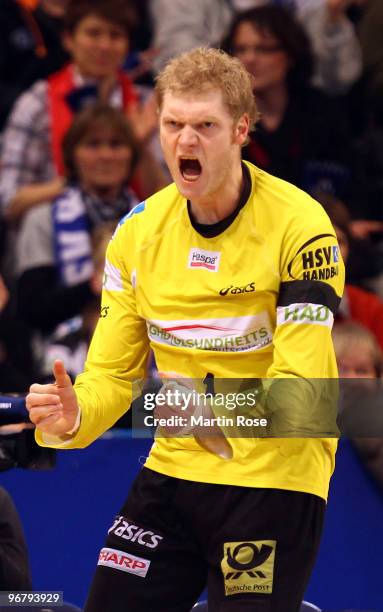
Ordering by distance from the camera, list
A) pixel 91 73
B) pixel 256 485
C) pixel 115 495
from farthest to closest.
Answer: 1. pixel 91 73
2. pixel 115 495
3. pixel 256 485

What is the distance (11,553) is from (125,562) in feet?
1.96

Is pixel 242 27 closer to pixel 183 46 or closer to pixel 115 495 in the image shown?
Result: pixel 183 46

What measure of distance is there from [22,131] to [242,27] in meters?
1.27

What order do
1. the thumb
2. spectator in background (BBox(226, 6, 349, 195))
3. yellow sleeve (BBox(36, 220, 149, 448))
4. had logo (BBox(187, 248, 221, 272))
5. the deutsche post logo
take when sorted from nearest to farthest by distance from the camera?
the thumb < the deutsche post logo < had logo (BBox(187, 248, 221, 272)) < yellow sleeve (BBox(36, 220, 149, 448)) < spectator in background (BBox(226, 6, 349, 195))

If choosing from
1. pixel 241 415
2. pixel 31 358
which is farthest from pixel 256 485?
pixel 31 358

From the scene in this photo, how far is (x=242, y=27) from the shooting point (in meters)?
6.03

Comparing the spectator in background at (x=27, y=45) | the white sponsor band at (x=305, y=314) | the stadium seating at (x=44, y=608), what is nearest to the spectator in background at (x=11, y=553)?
the stadium seating at (x=44, y=608)

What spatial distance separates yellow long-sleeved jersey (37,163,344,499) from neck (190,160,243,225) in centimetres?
3

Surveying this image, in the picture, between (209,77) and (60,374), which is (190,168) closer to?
(209,77)

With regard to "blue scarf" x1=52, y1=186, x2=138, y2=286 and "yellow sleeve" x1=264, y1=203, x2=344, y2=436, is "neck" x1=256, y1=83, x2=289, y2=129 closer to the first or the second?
"blue scarf" x1=52, y1=186, x2=138, y2=286

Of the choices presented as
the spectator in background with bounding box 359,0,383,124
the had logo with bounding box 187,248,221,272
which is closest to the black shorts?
the had logo with bounding box 187,248,221,272

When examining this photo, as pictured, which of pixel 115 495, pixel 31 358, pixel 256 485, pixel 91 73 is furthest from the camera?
pixel 91 73

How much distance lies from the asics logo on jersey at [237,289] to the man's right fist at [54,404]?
1.48ft

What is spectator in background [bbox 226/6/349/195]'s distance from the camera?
6.02m
